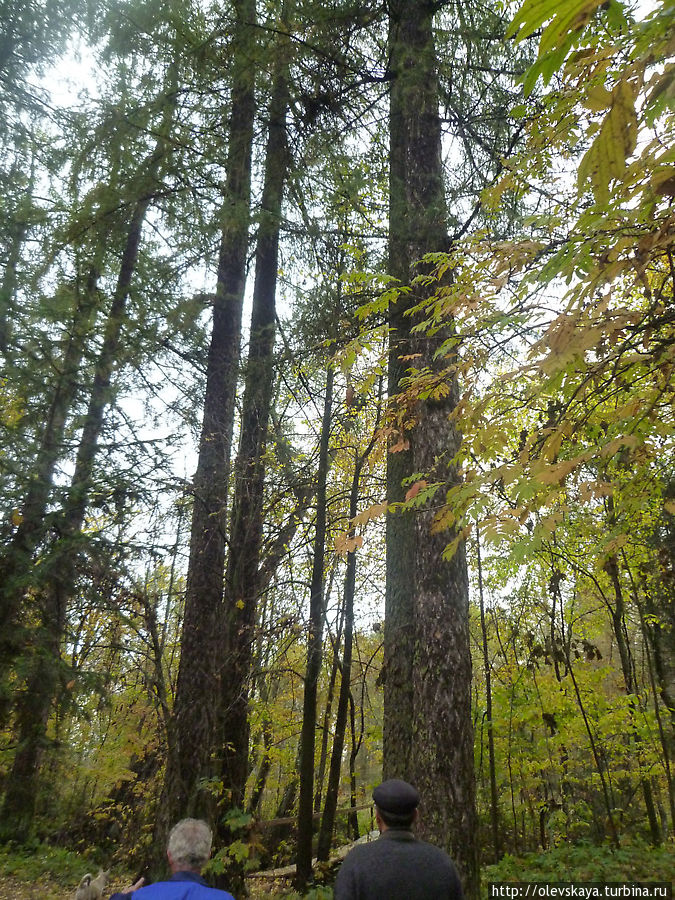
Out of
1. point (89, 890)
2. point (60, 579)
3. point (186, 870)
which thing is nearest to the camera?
point (186, 870)

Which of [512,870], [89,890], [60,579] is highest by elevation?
[60,579]

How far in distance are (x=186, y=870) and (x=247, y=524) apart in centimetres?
401

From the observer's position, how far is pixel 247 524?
6.31 meters

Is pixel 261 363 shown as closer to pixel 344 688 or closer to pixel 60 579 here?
pixel 60 579

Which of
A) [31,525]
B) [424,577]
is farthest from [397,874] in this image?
[31,525]

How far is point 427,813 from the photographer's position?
354cm

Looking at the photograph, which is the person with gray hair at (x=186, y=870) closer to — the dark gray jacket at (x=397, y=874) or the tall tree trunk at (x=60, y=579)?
the dark gray jacket at (x=397, y=874)

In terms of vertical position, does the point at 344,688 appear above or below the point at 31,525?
below

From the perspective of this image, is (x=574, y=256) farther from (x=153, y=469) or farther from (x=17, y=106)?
(x=17, y=106)

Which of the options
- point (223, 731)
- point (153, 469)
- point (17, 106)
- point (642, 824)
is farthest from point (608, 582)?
point (17, 106)

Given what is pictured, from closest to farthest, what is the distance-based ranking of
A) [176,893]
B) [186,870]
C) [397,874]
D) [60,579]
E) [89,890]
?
[397,874], [176,893], [186,870], [89,890], [60,579]

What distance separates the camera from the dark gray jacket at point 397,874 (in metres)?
2.12

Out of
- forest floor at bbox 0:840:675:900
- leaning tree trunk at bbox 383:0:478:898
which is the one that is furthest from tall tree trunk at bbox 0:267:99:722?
leaning tree trunk at bbox 383:0:478:898

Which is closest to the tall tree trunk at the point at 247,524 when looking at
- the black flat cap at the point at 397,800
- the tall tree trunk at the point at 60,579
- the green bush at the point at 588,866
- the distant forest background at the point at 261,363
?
the distant forest background at the point at 261,363
